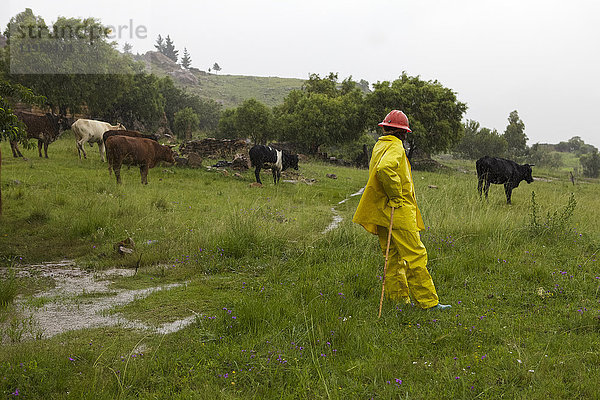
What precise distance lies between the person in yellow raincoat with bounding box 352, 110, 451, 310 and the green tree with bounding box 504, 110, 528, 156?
66.4 meters

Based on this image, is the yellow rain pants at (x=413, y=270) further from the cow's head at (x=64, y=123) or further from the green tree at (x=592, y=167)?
the green tree at (x=592, y=167)

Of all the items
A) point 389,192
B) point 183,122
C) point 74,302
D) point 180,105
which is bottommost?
point 74,302

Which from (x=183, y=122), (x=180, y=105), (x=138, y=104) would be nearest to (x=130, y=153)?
(x=138, y=104)

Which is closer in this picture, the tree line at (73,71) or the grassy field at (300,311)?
the grassy field at (300,311)

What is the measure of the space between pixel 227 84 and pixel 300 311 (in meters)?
126

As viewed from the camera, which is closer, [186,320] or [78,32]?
[186,320]

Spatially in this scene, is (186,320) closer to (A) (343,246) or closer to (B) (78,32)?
(A) (343,246)

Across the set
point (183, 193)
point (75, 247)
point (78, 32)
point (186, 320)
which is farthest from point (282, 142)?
point (186, 320)

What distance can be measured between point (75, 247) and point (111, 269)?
1530 mm

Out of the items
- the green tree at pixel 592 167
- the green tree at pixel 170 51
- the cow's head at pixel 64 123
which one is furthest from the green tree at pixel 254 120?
the green tree at pixel 170 51

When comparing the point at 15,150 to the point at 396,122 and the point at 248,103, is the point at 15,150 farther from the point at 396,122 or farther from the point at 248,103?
the point at 248,103

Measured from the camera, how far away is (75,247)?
738 cm

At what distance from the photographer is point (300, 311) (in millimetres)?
4379

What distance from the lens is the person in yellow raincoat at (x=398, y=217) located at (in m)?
4.56
